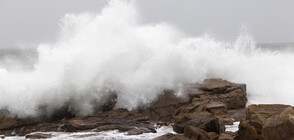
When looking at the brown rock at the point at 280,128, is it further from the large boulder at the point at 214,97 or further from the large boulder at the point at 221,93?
the large boulder at the point at 221,93

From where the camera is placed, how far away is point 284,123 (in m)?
5.19

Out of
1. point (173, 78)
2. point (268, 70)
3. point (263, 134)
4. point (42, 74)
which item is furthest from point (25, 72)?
point (268, 70)

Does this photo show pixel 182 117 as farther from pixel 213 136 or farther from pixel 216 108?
pixel 216 108

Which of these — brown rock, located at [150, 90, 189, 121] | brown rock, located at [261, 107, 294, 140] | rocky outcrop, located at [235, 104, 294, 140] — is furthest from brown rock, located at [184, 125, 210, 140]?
brown rock, located at [150, 90, 189, 121]

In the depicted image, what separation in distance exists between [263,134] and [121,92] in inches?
206

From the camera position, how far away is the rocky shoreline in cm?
642

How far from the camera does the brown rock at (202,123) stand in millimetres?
6589

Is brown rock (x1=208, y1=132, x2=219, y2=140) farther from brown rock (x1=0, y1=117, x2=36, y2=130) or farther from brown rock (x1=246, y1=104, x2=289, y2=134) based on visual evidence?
Result: brown rock (x1=0, y1=117, x2=36, y2=130)

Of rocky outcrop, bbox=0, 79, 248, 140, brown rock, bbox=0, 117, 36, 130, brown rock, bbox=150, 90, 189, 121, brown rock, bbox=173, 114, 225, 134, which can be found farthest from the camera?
brown rock, bbox=150, 90, 189, 121

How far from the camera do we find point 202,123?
22.1 feet

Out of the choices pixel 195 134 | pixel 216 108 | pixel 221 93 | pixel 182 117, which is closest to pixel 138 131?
pixel 182 117

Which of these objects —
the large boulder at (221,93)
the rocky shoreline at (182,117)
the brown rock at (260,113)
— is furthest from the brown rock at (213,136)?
the large boulder at (221,93)

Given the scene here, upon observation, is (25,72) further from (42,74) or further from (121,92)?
(121,92)

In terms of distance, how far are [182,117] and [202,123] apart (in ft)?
2.29
